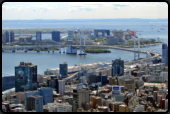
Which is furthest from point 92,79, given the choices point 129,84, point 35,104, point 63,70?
point 35,104

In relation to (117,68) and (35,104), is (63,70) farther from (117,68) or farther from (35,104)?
(35,104)

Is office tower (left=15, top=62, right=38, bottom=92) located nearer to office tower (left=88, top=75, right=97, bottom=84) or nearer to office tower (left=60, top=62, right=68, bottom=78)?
office tower (left=88, top=75, right=97, bottom=84)

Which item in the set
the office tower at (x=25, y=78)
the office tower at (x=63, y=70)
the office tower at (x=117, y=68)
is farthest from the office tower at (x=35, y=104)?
Result: the office tower at (x=117, y=68)

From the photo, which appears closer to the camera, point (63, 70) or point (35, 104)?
point (35, 104)

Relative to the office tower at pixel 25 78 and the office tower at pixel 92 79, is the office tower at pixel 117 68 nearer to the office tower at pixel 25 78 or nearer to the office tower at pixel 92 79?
the office tower at pixel 92 79

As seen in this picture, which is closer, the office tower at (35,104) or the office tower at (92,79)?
the office tower at (35,104)

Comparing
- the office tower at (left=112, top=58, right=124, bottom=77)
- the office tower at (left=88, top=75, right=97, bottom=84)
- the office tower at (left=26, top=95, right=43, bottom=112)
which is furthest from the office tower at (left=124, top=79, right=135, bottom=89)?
the office tower at (left=26, top=95, right=43, bottom=112)

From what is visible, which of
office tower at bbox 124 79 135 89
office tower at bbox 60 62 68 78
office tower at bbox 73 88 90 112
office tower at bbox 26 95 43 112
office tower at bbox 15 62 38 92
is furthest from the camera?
office tower at bbox 60 62 68 78

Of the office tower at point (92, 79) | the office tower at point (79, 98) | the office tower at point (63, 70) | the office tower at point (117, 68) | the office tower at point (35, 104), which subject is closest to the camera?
the office tower at point (35, 104)
